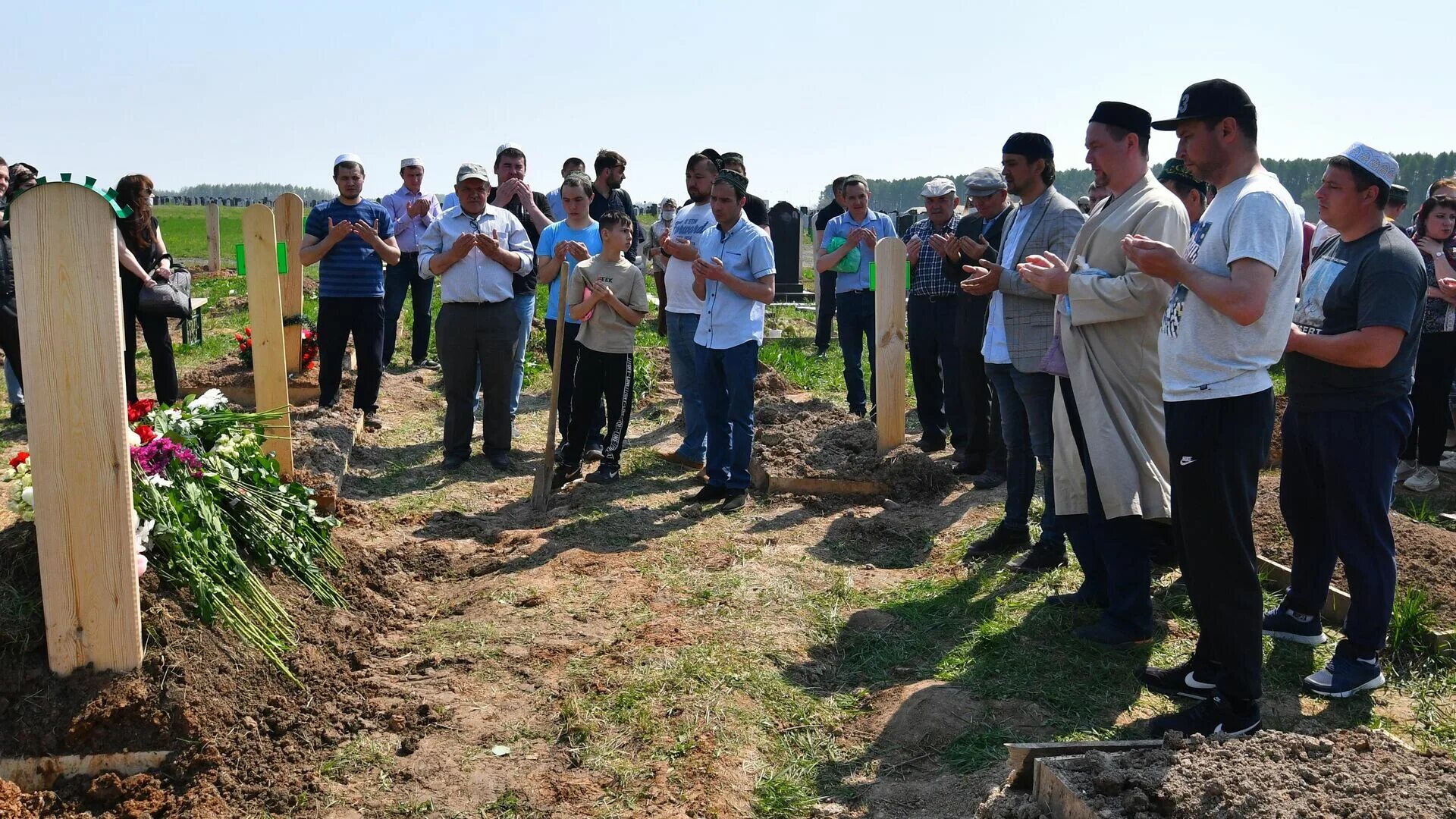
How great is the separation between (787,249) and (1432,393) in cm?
1178

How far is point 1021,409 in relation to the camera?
229 inches

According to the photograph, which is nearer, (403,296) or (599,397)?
(599,397)

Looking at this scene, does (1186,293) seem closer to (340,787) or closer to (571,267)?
(340,787)

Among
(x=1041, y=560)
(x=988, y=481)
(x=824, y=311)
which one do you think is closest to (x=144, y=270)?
(x=988, y=481)

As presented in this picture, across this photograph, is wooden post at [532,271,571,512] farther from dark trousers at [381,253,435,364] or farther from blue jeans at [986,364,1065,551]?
dark trousers at [381,253,435,364]

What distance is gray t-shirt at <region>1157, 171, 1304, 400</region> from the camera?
3.36 metres

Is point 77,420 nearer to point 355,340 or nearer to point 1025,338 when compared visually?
point 1025,338

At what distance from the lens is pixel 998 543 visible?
19.2 ft

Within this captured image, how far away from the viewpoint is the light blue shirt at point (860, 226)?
9.61 m

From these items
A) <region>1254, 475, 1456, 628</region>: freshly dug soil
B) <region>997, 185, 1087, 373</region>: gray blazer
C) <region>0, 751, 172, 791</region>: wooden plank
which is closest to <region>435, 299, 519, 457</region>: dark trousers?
<region>997, 185, 1087, 373</region>: gray blazer

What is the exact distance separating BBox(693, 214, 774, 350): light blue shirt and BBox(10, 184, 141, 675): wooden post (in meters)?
3.67

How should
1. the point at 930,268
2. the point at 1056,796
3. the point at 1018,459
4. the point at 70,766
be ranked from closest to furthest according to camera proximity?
the point at 1056,796 → the point at 70,766 → the point at 1018,459 → the point at 930,268

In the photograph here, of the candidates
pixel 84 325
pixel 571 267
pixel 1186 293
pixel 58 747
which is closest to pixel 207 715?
pixel 58 747

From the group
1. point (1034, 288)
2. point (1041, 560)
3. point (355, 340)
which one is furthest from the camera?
point (355, 340)
